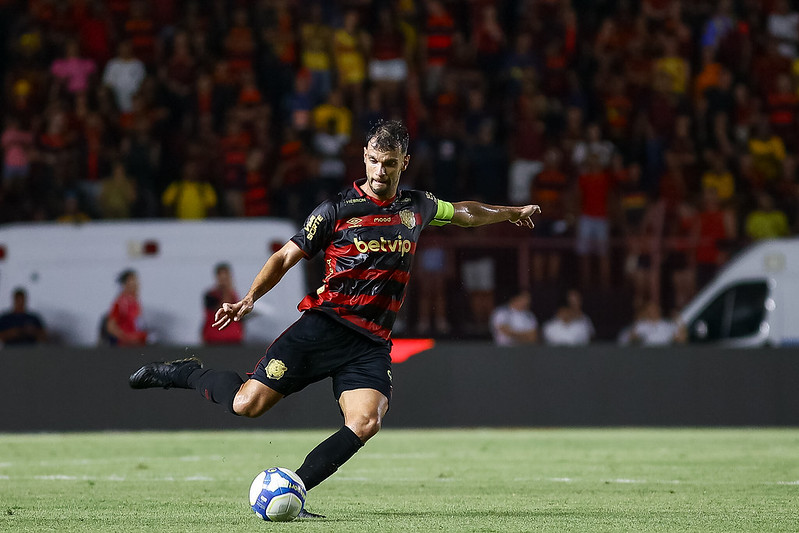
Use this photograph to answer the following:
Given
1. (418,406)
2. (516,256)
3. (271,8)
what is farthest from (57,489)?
(271,8)

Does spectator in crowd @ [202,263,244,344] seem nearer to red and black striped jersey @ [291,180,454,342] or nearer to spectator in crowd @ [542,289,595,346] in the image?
spectator in crowd @ [542,289,595,346]

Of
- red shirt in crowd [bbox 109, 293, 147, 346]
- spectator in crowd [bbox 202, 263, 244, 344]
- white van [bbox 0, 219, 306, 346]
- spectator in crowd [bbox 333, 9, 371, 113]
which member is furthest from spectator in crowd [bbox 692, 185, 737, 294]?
red shirt in crowd [bbox 109, 293, 147, 346]

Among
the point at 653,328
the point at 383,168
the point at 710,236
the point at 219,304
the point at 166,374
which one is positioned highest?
the point at 383,168

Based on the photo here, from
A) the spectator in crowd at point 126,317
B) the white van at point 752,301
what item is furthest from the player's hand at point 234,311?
the white van at point 752,301

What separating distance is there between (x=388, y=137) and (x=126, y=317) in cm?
934

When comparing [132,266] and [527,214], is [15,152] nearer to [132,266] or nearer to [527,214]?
[132,266]

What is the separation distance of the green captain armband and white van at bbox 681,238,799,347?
946 cm

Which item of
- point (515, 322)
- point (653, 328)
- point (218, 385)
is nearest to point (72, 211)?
point (515, 322)

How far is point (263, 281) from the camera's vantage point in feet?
23.8

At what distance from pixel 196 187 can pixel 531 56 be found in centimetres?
582

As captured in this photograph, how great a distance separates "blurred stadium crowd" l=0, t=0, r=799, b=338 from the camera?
1798 centimetres

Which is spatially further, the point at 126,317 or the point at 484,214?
the point at 126,317

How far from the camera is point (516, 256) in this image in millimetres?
16906

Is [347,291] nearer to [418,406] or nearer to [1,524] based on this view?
[1,524]
